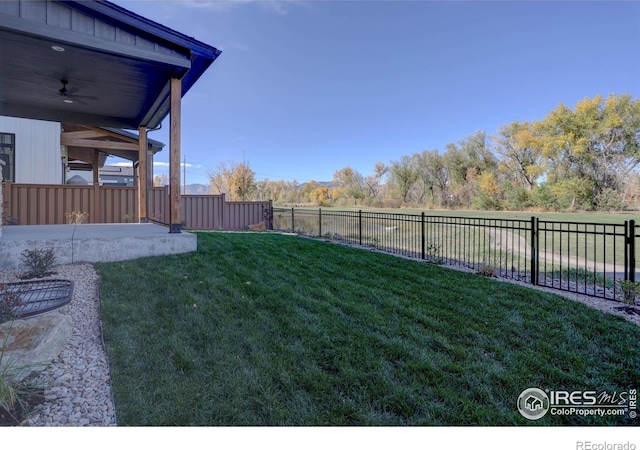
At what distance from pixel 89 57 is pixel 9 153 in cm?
650

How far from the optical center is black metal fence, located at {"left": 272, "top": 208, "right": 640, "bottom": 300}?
441 centimetres

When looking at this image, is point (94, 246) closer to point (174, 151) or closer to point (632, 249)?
point (174, 151)

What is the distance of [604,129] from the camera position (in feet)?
77.9

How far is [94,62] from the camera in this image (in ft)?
16.7

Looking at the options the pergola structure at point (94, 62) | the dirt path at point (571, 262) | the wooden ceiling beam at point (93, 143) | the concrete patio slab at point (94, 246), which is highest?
the pergola structure at point (94, 62)

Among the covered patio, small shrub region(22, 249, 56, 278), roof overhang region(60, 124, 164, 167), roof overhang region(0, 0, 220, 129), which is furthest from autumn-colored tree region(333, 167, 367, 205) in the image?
small shrub region(22, 249, 56, 278)

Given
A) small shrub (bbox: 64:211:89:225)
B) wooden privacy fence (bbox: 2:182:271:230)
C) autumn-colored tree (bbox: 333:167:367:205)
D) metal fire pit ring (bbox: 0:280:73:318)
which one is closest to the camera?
metal fire pit ring (bbox: 0:280:73:318)

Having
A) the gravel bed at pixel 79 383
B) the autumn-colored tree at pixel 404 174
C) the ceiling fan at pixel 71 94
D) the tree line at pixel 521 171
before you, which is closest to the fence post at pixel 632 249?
the gravel bed at pixel 79 383

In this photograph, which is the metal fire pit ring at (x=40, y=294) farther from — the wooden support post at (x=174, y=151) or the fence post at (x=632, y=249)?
the fence post at (x=632, y=249)

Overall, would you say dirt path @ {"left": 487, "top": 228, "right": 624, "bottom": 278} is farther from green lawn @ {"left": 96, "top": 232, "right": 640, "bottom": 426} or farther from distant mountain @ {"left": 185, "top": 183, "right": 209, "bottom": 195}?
distant mountain @ {"left": 185, "top": 183, "right": 209, "bottom": 195}

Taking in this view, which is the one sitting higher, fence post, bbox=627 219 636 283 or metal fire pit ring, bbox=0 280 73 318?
fence post, bbox=627 219 636 283

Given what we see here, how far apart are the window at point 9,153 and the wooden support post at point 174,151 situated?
22.3ft

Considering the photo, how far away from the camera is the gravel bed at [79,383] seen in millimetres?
1654

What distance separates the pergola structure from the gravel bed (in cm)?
310
